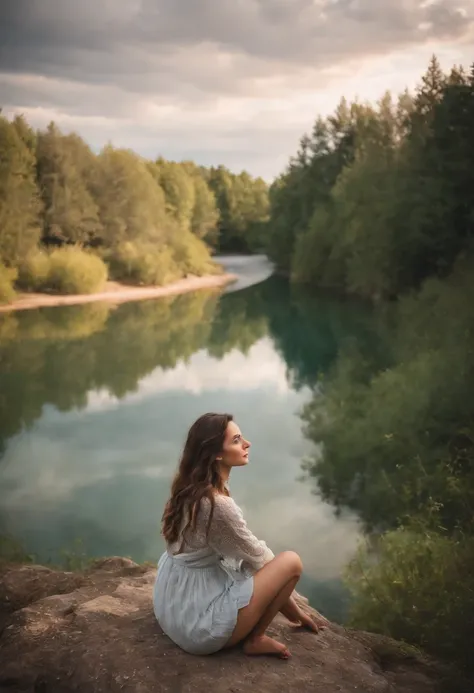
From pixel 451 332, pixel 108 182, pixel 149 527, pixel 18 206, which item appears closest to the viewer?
pixel 149 527

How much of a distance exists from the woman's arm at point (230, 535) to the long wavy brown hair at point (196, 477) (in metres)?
0.03

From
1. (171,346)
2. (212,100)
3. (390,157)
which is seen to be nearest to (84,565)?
(212,100)

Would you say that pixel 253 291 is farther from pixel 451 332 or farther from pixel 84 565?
pixel 84 565

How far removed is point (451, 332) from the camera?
24.1 feet

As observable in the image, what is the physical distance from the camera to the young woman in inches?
87.0

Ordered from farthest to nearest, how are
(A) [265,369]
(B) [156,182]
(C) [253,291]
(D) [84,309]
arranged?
1. (B) [156,182]
2. (C) [253,291]
3. (D) [84,309]
4. (A) [265,369]

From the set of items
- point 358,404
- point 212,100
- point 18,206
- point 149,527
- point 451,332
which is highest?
point 212,100

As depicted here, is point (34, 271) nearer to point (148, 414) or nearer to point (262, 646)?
point (148, 414)

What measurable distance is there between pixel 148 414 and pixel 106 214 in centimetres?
863

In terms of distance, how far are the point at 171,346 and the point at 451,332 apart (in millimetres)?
6838

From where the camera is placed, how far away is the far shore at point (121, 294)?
12.9 m

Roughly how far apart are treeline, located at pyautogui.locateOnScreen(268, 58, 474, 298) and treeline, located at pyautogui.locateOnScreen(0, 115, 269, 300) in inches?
45.9

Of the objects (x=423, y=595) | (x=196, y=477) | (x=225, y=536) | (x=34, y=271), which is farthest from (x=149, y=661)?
(x=34, y=271)

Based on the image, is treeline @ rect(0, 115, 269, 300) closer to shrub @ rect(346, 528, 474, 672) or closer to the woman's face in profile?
shrub @ rect(346, 528, 474, 672)
